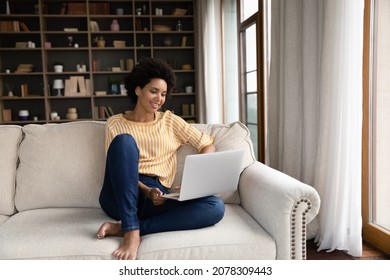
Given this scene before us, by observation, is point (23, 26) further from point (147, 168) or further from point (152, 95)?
point (147, 168)

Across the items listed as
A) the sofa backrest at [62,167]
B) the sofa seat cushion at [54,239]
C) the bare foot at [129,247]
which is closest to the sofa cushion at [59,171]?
the sofa backrest at [62,167]

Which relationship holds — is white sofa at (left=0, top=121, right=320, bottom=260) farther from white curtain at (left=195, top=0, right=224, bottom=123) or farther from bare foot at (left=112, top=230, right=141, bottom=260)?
white curtain at (left=195, top=0, right=224, bottom=123)

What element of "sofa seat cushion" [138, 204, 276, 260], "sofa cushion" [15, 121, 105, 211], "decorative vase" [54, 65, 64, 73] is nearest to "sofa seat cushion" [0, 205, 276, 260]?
"sofa seat cushion" [138, 204, 276, 260]

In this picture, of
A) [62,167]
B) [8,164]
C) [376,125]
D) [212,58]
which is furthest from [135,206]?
[212,58]

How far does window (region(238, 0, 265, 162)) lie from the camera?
322cm

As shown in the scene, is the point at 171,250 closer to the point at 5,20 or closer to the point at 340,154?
the point at 340,154

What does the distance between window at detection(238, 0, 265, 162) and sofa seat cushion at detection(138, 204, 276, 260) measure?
176 centimetres

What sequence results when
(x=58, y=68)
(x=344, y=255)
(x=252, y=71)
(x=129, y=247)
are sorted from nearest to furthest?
(x=129, y=247)
(x=344, y=255)
(x=252, y=71)
(x=58, y=68)

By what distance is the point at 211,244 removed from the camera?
1.41 m

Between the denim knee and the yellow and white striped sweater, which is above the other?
the yellow and white striped sweater

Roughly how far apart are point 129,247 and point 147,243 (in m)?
0.07

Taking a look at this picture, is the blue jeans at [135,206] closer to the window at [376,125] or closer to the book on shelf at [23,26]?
the window at [376,125]

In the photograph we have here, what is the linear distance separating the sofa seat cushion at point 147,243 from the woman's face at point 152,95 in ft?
1.87

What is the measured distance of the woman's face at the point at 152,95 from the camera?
178 cm
